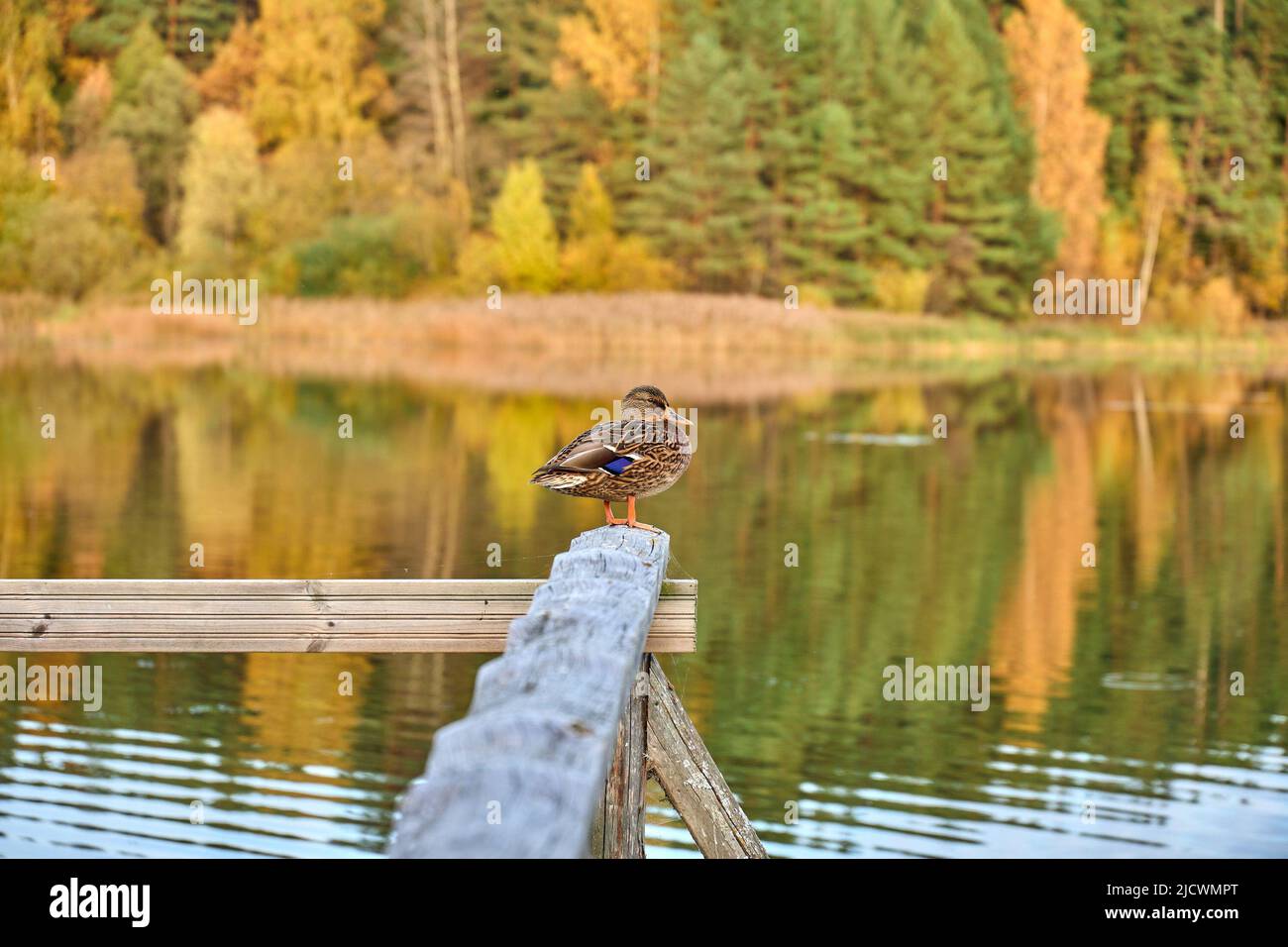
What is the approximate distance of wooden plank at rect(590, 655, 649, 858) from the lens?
474cm

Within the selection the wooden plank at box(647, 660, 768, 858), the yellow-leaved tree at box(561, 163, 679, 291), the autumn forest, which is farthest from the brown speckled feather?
the yellow-leaved tree at box(561, 163, 679, 291)

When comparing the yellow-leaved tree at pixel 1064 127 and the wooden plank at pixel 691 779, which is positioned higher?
the yellow-leaved tree at pixel 1064 127

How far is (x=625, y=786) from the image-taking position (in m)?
4.77

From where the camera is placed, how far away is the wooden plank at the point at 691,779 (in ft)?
15.8

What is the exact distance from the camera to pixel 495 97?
78688 millimetres

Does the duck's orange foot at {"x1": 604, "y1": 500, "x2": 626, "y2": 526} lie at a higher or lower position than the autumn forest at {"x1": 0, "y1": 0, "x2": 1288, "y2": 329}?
lower

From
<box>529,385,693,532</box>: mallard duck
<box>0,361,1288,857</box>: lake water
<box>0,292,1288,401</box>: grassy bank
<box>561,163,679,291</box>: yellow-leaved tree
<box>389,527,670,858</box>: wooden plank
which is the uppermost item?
<box>561,163,679,291</box>: yellow-leaved tree

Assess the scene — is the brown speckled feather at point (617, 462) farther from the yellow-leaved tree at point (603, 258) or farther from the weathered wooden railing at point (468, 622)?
the yellow-leaved tree at point (603, 258)

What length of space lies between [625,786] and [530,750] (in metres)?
1.92

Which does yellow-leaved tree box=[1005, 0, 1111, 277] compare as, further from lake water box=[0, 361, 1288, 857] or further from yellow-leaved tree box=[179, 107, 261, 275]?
lake water box=[0, 361, 1288, 857]

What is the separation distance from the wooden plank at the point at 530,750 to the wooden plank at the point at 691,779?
1011mm

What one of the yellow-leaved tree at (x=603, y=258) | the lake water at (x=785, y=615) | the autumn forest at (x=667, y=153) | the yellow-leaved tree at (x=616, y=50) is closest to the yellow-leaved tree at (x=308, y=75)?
the autumn forest at (x=667, y=153)

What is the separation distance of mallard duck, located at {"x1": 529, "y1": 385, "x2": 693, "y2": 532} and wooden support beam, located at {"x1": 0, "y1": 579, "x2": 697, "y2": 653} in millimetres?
433
